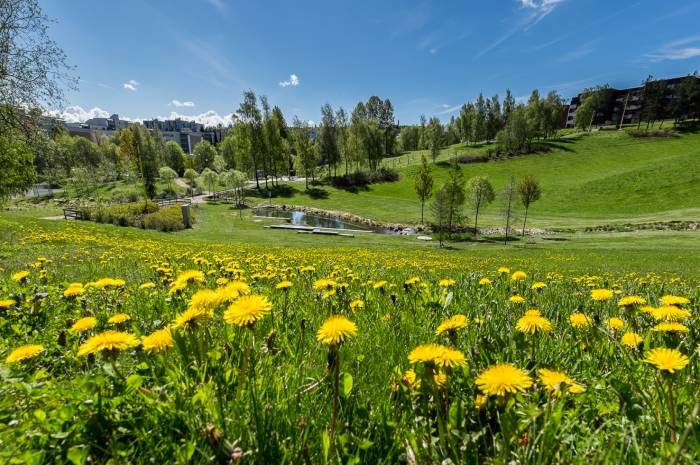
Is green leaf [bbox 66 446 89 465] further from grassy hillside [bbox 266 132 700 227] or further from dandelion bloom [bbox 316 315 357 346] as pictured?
grassy hillside [bbox 266 132 700 227]

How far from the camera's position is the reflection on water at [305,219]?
5097 centimetres

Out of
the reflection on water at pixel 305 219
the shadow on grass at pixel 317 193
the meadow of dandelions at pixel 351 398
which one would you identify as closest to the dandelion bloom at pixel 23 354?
the meadow of dandelions at pixel 351 398

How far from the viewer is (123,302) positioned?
3574 millimetres

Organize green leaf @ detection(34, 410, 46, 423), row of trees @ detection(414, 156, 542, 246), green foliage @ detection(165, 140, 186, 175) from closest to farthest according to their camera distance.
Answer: green leaf @ detection(34, 410, 46, 423) → row of trees @ detection(414, 156, 542, 246) → green foliage @ detection(165, 140, 186, 175)

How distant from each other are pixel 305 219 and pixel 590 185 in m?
53.2

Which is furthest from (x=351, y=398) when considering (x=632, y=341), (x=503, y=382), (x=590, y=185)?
(x=590, y=185)

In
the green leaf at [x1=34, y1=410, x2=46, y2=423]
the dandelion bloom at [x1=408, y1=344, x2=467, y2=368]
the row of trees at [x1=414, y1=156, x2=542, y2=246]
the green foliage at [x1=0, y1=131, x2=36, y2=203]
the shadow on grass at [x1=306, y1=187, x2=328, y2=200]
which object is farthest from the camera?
the shadow on grass at [x1=306, y1=187, x2=328, y2=200]

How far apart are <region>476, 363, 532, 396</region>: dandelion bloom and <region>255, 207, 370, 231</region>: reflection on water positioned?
154 feet

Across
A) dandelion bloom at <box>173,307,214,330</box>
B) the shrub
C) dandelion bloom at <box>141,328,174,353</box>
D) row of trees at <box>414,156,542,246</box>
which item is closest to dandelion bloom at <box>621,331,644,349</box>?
dandelion bloom at <box>173,307,214,330</box>

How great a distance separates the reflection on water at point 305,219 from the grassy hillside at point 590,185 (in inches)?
202

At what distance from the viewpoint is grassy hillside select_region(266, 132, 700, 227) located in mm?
51281

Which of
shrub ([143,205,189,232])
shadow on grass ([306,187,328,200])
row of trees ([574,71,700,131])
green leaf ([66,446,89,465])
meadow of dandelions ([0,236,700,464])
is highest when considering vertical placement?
row of trees ([574,71,700,131])

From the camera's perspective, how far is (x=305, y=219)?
184 ft

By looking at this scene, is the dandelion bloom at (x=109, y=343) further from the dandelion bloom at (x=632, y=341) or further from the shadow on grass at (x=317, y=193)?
the shadow on grass at (x=317, y=193)
